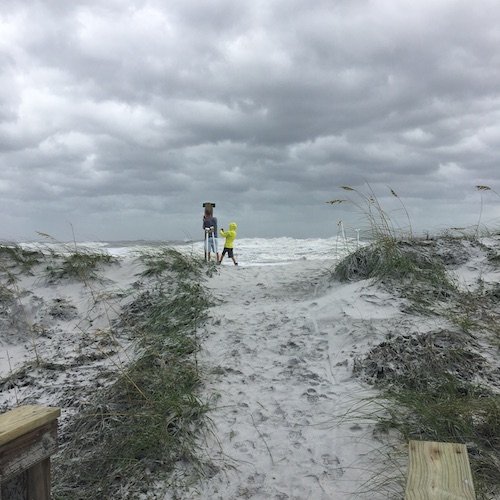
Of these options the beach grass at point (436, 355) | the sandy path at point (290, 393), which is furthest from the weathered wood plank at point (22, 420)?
the beach grass at point (436, 355)

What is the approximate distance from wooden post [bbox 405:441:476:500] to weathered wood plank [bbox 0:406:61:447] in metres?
1.47

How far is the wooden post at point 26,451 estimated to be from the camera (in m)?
1.81

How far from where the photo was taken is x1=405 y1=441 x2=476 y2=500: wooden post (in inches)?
60.2

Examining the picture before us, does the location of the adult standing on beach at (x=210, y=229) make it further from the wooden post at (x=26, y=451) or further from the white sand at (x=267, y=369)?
the wooden post at (x=26, y=451)

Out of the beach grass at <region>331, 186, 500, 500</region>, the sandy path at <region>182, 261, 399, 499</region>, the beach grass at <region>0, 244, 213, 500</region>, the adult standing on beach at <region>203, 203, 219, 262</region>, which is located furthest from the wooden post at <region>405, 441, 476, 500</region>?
the adult standing on beach at <region>203, 203, 219, 262</region>

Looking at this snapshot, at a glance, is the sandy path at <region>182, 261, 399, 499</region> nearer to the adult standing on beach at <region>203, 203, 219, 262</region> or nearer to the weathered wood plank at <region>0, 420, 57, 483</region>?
the weathered wood plank at <region>0, 420, 57, 483</region>

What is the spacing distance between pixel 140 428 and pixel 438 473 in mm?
2511

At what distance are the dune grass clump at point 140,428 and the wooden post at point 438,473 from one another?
6.68 ft

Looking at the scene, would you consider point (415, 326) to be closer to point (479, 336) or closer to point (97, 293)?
point (479, 336)

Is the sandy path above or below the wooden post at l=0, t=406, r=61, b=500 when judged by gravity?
below

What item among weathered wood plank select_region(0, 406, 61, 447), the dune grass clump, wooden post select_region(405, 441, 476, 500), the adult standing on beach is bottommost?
the dune grass clump

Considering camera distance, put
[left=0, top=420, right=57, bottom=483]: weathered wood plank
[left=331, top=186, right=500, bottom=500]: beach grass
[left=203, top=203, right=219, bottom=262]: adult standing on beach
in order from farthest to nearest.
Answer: [left=203, top=203, right=219, bottom=262]: adult standing on beach < [left=331, top=186, right=500, bottom=500]: beach grass < [left=0, top=420, right=57, bottom=483]: weathered wood plank

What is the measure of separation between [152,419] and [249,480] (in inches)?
36.3

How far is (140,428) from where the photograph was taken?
354cm
